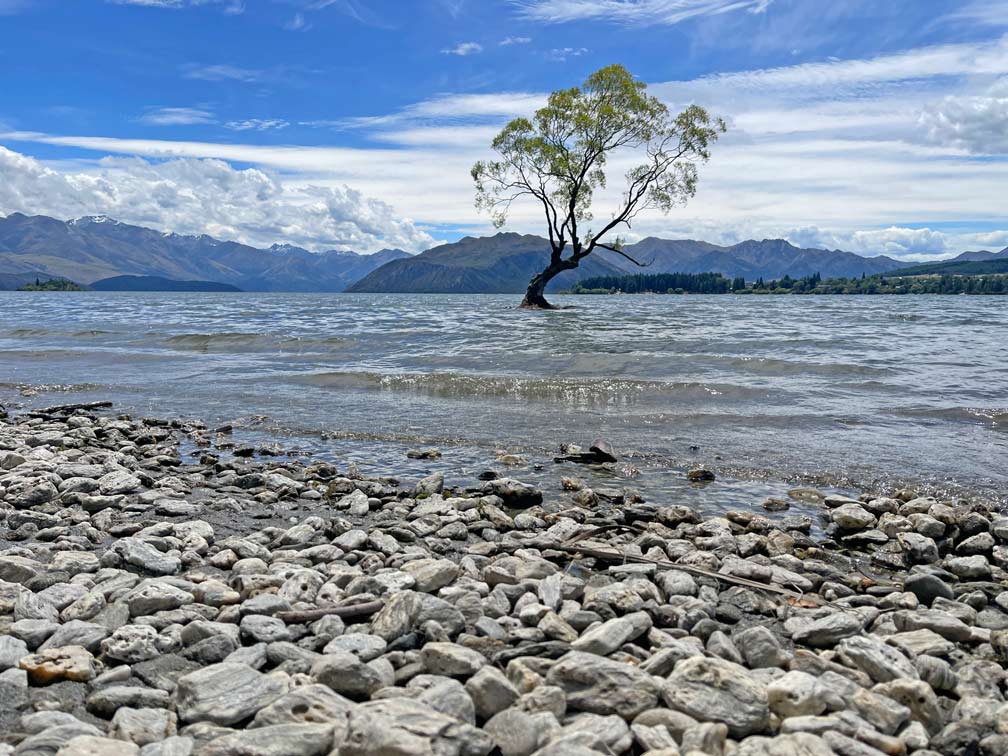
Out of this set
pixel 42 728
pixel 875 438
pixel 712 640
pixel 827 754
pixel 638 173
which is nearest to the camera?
pixel 827 754

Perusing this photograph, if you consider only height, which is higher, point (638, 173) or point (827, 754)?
point (638, 173)

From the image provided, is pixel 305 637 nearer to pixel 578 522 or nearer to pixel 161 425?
pixel 578 522

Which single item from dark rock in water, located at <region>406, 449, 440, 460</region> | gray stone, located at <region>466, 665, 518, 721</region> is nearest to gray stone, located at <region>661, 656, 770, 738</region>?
gray stone, located at <region>466, 665, 518, 721</region>

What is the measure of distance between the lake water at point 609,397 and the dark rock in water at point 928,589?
10.2 ft

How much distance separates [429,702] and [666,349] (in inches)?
981

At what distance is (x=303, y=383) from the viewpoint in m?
20.9

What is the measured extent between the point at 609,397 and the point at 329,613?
1317cm

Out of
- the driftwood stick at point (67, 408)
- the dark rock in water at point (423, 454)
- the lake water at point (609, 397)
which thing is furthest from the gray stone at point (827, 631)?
the driftwood stick at point (67, 408)

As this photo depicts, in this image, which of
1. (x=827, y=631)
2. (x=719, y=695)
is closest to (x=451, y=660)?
(x=719, y=695)

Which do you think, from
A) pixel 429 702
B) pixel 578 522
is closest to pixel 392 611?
pixel 429 702

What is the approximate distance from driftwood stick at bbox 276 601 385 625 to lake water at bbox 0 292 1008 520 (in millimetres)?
5026

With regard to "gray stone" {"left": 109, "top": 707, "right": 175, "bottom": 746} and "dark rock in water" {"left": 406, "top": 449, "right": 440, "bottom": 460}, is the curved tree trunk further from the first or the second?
"gray stone" {"left": 109, "top": 707, "right": 175, "bottom": 746}

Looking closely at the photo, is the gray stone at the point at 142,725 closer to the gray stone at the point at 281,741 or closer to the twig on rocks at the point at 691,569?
the gray stone at the point at 281,741

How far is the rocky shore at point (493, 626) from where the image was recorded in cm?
378
